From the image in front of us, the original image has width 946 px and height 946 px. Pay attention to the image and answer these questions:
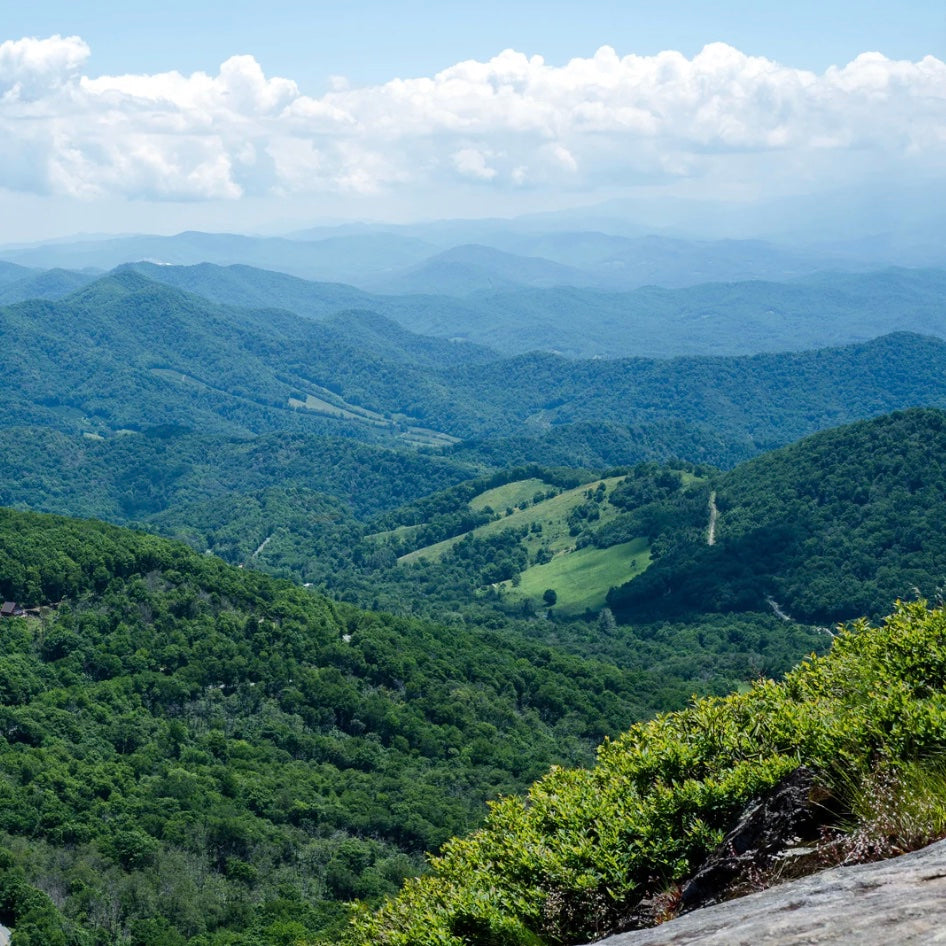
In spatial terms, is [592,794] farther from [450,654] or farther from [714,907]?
[450,654]

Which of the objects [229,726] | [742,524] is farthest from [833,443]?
[229,726]

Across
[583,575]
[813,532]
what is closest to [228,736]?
[583,575]

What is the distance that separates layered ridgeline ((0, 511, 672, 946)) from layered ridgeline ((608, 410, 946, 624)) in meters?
57.9

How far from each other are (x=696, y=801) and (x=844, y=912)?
208 inches

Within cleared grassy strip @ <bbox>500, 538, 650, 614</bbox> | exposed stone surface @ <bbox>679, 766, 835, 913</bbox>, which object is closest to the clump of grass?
exposed stone surface @ <bbox>679, 766, 835, 913</bbox>

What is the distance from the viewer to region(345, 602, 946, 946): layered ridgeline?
39.3 feet

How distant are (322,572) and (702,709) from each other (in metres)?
184

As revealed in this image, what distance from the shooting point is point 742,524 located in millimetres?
168875

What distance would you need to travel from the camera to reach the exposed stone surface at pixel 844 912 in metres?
8.50

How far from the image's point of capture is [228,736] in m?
73.0

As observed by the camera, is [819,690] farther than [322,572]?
No

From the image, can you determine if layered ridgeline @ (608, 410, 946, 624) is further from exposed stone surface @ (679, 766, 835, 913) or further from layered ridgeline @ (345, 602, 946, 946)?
exposed stone surface @ (679, 766, 835, 913)

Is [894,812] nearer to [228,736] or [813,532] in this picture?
[228,736]

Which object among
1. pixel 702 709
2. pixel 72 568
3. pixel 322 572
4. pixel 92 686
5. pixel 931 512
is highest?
pixel 702 709
